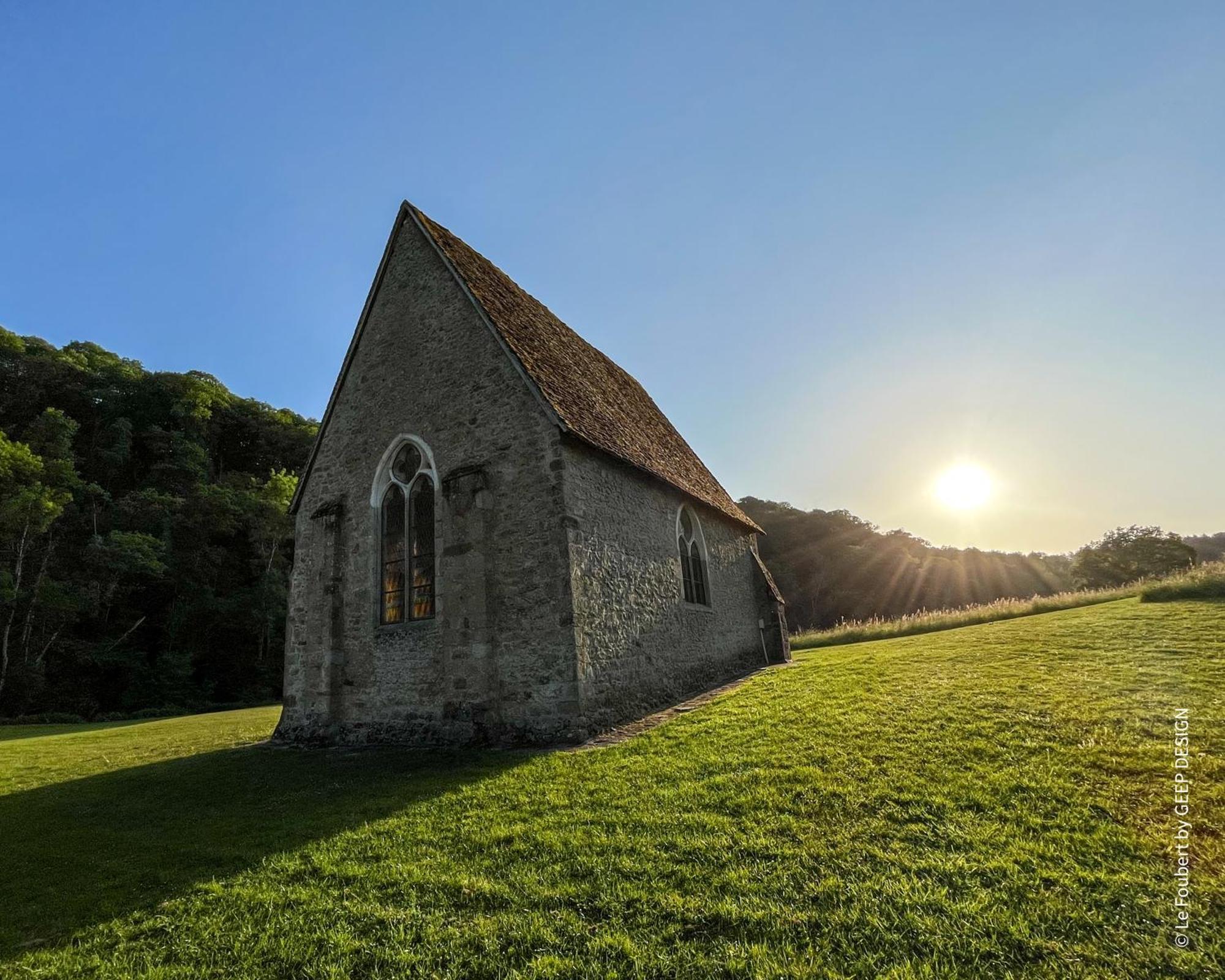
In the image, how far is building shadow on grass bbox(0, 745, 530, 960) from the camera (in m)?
5.15

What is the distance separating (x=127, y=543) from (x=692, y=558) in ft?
103

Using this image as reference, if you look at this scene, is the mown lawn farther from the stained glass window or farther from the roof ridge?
the roof ridge

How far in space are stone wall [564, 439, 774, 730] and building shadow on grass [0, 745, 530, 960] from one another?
93.5 inches

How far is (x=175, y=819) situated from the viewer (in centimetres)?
754

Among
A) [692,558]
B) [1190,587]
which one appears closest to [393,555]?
[692,558]

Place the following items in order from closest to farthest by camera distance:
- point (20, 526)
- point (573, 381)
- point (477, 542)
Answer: point (477, 542) → point (573, 381) → point (20, 526)

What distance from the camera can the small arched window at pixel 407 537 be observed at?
1225cm

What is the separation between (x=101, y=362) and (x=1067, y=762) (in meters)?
55.3

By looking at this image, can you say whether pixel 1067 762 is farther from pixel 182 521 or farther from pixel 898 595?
pixel 898 595

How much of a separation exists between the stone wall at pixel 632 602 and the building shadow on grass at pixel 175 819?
2375 millimetres

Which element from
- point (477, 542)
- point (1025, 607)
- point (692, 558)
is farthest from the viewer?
point (1025, 607)

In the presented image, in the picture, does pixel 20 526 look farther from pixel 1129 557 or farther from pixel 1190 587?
pixel 1129 557

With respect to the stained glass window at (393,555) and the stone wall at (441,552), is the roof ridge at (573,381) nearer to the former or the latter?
the stone wall at (441,552)

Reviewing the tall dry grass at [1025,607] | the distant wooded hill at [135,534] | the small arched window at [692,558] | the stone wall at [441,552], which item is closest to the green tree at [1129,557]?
the tall dry grass at [1025,607]
